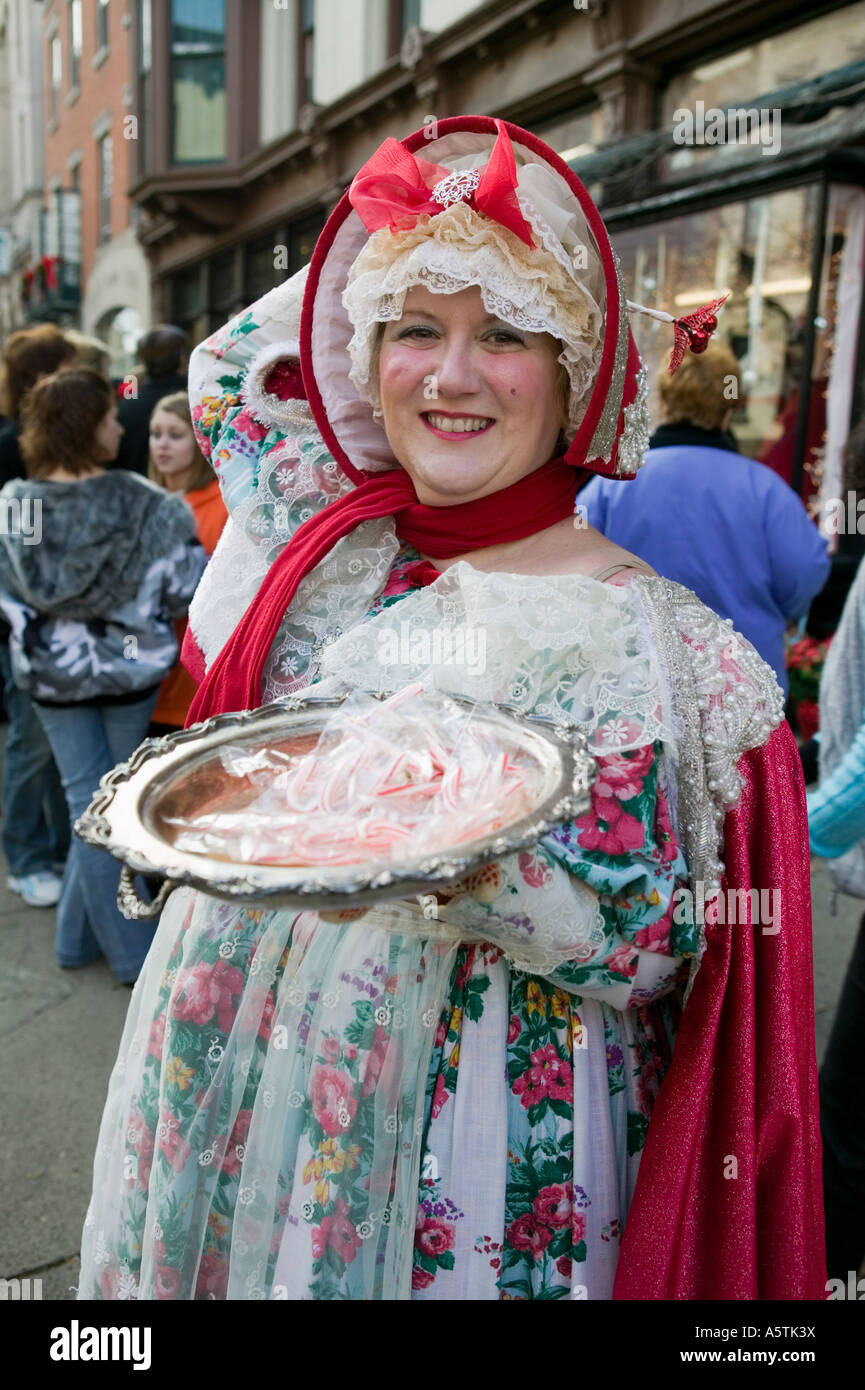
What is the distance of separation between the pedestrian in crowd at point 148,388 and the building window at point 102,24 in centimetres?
1633

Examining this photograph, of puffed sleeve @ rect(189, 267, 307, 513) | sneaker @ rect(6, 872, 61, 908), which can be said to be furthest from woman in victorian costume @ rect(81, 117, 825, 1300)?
sneaker @ rect(6, 872, 61, 908)

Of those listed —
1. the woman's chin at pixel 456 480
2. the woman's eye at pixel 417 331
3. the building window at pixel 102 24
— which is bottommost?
the woman's chin at pixel 456 480

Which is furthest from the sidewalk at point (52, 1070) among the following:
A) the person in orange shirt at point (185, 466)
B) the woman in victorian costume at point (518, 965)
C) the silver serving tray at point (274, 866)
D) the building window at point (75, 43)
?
the building window at point (75, 43)

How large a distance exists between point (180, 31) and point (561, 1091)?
1608 centimetres

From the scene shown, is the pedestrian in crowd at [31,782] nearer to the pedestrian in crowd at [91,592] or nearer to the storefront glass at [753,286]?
the pedestrian in crowd at [91,592]

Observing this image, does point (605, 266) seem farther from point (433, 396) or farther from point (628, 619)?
point (628, 619)

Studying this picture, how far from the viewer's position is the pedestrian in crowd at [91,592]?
11.8ft

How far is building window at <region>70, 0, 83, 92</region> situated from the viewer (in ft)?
64.2

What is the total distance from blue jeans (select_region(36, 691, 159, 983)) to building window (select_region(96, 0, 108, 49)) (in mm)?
18305

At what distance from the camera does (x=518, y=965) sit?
53.6 inches

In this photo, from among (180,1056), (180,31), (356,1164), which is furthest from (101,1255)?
(180,31)

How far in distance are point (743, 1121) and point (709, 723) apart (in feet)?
1.76

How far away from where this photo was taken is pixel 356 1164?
141cm
